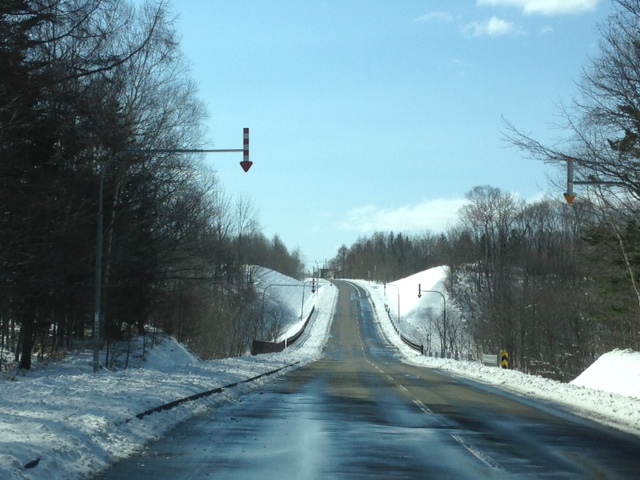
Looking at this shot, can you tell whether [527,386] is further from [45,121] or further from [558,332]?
[558,332]

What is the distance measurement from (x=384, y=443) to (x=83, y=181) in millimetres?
18876

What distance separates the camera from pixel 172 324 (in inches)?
2132

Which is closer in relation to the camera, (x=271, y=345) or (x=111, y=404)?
(x=111, y=404)

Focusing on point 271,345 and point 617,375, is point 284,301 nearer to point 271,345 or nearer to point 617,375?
point 271,345

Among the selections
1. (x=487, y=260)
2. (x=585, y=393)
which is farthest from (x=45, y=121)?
(x=487, y=260)

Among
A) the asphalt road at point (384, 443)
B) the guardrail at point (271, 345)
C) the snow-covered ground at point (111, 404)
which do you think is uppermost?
the guardrail at point (271, 345)

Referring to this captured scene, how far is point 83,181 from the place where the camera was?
93.9 feet

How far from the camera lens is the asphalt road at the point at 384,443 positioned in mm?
10414

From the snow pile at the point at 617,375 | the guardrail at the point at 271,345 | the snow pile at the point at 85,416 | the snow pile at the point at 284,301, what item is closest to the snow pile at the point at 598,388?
the snow pile at the point at 617,375

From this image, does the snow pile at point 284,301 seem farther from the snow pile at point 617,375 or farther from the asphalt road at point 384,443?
the asphalt road at point 384,443

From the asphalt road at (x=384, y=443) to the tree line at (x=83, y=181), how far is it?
8366 millimetres

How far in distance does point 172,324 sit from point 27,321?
2589 cm

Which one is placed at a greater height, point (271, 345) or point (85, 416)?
point (271, 345)

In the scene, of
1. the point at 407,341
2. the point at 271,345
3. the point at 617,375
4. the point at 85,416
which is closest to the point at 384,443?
the point at 85,416
